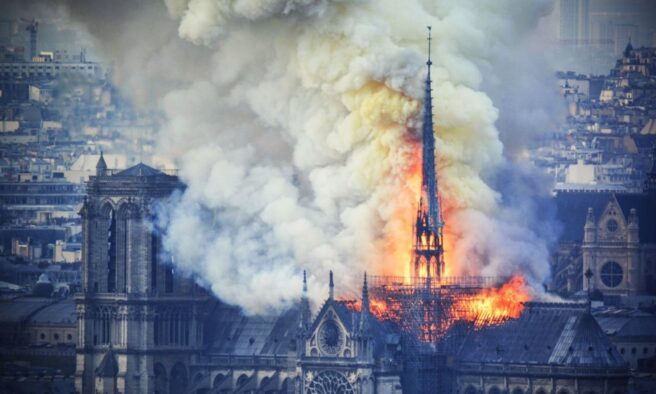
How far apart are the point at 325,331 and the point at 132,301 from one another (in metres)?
14.3

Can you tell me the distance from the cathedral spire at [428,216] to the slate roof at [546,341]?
3315 millimetres

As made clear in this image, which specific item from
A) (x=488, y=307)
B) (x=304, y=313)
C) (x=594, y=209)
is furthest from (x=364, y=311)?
(x=594, y=209)

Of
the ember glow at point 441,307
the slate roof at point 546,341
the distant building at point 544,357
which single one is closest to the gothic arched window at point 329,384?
the ember glow at point 441,307

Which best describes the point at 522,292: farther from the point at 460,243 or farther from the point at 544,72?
the point at 544,72

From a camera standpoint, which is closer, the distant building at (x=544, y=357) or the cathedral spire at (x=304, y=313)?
the distant building at (x=544, y=357)

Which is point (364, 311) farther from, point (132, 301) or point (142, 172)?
point (142, 172)

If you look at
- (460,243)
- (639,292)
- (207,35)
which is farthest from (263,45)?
(639,292)

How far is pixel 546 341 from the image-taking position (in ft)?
502

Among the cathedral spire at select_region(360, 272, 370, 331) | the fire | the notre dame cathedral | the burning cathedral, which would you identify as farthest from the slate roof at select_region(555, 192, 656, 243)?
the cathedral spire at select_region(360, 272, 370, 331)

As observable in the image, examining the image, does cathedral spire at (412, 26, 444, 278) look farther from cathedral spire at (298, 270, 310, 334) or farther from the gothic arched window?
the gothic arched window

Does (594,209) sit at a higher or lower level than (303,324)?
higher

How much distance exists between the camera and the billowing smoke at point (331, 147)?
516 ft

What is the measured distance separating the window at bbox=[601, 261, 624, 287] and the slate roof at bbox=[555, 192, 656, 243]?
196 cm

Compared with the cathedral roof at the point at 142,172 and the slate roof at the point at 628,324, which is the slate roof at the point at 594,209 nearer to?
the slate roof at the point at 628,324
